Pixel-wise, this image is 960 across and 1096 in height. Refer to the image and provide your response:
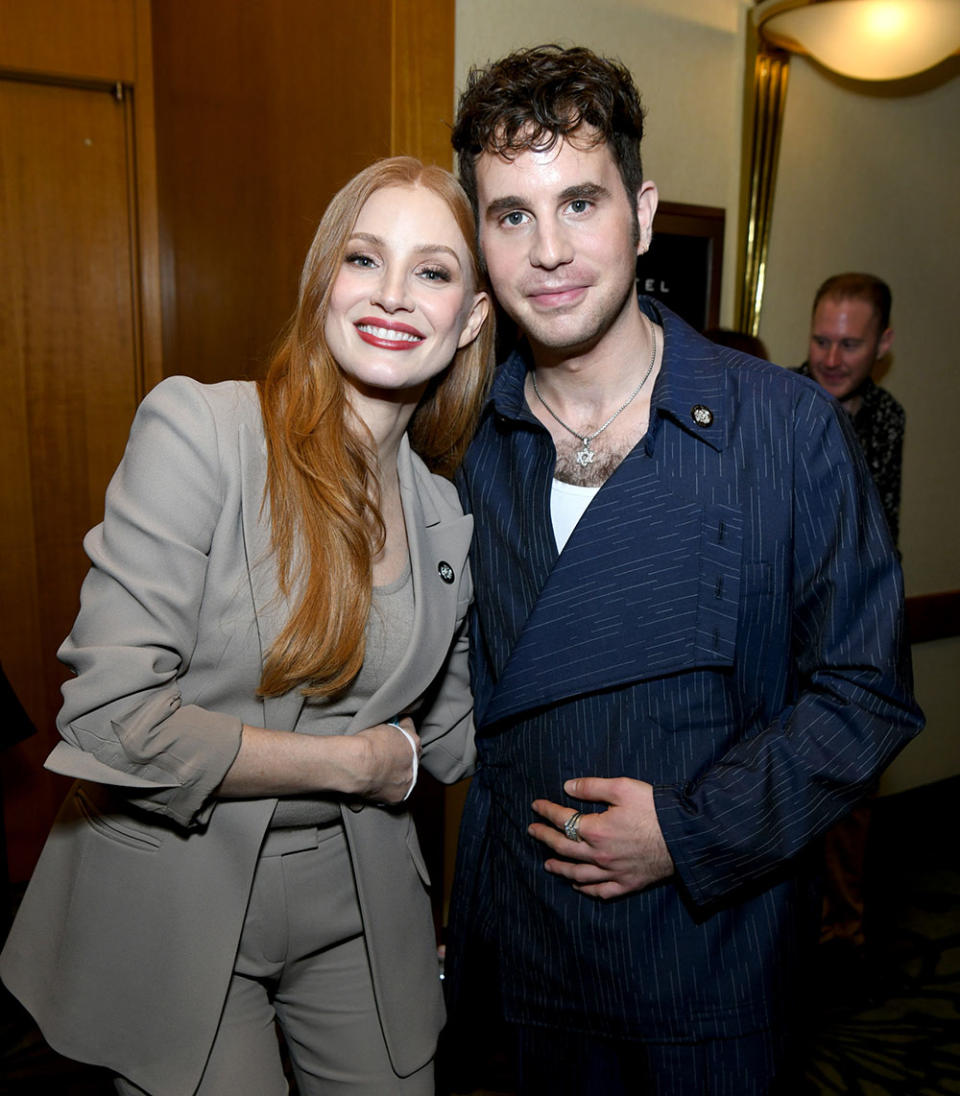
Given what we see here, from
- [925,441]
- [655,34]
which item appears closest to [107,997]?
[655,34]

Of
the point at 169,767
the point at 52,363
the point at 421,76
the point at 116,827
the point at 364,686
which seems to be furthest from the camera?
the point at 52,363

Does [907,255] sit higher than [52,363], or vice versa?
[907,255]

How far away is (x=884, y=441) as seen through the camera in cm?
331

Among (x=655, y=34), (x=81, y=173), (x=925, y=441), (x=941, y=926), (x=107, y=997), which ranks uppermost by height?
(x=655, y=34)

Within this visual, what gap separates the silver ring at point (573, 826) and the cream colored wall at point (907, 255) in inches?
96.5

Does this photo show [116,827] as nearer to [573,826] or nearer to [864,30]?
[573,826]

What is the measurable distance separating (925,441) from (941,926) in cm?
192

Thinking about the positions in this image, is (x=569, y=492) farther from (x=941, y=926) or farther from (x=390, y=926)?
(x=941, y=926)

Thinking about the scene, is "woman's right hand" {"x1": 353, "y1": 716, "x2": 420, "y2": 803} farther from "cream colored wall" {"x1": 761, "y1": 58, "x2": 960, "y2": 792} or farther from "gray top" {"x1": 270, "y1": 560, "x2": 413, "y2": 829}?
"cream colored wall" {"x1": 761, "y1": 58, "x2": 960, "y2": 792}

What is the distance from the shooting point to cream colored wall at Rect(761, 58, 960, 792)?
3.52 meters

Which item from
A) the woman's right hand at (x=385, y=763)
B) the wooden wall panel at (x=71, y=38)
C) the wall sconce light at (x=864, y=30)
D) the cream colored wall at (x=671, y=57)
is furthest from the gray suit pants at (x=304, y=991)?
the wooden wall panel at (x=71, y=38)

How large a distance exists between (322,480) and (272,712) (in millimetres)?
373

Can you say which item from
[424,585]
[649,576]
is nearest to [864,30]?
[649,576]

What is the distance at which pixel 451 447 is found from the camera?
1963 millimetres
